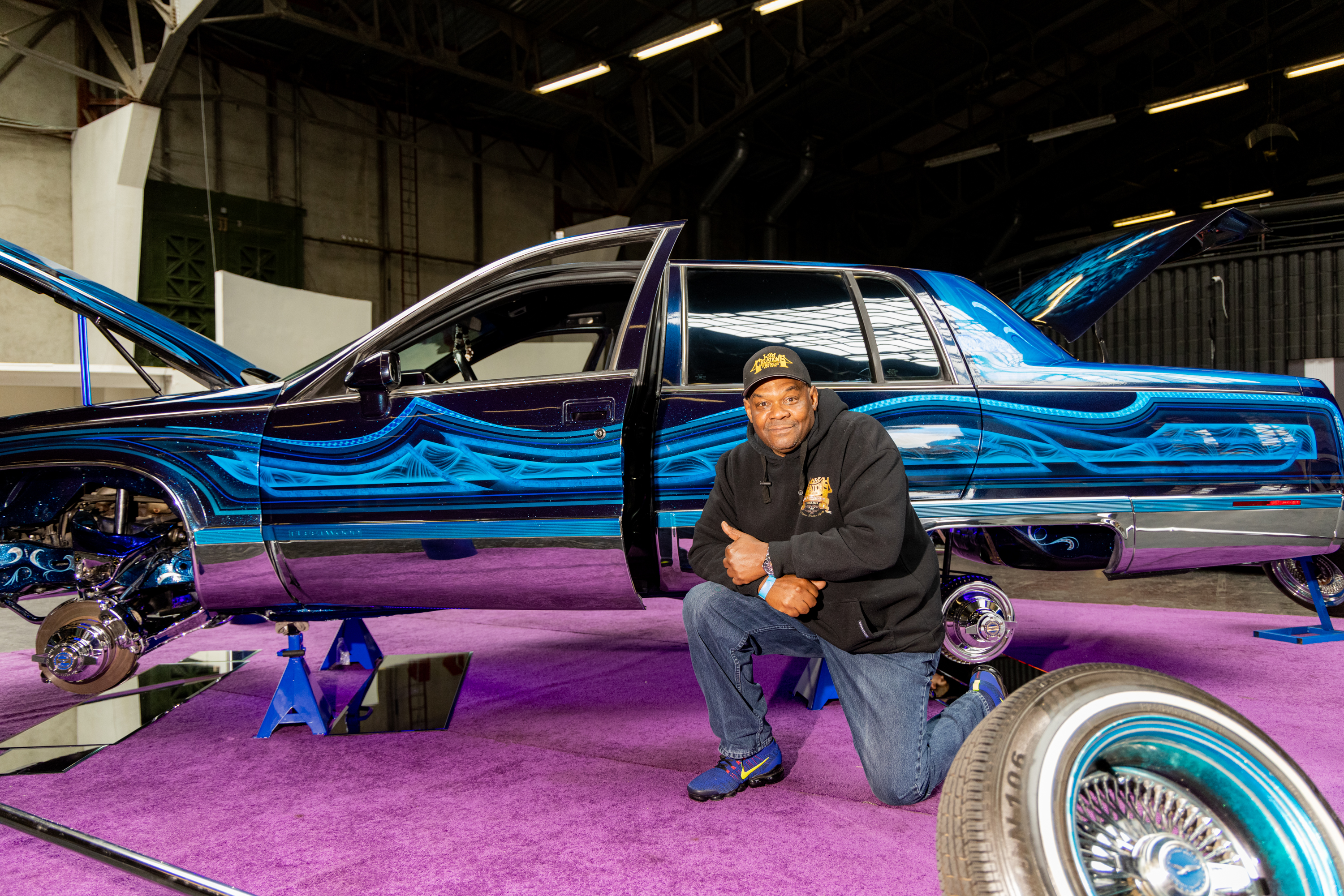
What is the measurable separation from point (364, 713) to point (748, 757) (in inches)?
60.1

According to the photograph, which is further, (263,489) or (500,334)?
(500,334)

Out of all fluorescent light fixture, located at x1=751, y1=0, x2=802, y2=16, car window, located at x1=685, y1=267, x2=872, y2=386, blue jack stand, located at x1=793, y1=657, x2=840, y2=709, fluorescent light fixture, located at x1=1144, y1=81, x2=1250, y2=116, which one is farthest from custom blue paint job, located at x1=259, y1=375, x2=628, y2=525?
fluorescent light fixture, located at x1=1144, y1=81, x2=1250, y2=116

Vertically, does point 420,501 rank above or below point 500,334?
below

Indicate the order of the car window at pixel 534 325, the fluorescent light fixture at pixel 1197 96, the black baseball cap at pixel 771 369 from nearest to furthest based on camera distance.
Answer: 1. the black baseball cap at pixel 771 369
2. the car window at pixel 534 325
3. the fluorescent light fixture at pixel 1197 96

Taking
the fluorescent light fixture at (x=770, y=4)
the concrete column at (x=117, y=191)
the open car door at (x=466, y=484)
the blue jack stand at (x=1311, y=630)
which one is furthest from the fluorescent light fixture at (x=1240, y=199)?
the concrete column at (x=117, y=191)

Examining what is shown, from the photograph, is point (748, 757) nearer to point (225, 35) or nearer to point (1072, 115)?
point (225, 35)

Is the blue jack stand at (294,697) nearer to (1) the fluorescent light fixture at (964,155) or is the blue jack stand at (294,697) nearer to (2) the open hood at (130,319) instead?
(2) the open hood at (130,319)

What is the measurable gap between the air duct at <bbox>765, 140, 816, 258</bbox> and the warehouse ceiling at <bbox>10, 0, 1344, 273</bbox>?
0.68 feet

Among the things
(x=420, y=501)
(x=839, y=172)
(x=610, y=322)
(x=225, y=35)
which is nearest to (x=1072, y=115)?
(x=839, y=172)

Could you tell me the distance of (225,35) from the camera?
37.7ft

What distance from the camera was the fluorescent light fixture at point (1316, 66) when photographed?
1184 centimetres

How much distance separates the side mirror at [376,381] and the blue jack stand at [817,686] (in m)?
1.73

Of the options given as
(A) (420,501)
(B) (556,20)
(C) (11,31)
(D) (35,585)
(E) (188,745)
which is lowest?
(E) (188,745)

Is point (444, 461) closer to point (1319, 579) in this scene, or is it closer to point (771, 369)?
point (771, 369)
